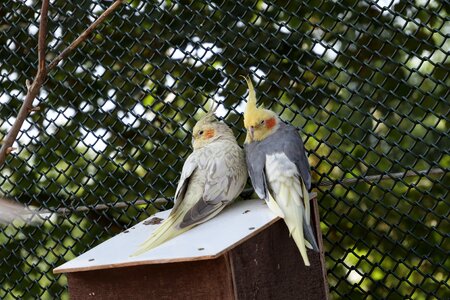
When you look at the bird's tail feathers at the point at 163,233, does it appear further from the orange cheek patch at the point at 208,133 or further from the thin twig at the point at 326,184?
the thin twig at the point at 326,184

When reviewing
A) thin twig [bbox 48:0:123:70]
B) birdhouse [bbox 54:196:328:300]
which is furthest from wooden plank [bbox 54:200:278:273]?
thin twig [bbox 48:0:123:70]

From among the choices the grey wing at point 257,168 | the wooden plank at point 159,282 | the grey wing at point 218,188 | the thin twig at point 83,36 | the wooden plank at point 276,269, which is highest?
the thin twig at point 83,36

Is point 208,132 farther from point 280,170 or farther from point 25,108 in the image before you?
point 25,108

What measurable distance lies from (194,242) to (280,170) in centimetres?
26

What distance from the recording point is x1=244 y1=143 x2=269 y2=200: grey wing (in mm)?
1670

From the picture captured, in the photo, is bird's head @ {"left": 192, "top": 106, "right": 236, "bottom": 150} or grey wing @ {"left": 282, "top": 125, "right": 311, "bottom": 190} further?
bird's head @ {"left": 192, "top": 106, "right": 236, "bottom": 150}

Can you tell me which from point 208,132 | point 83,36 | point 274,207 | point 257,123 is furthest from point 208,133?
point 83,36

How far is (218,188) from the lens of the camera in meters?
1.69

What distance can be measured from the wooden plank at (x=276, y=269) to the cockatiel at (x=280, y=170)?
0.20 ft

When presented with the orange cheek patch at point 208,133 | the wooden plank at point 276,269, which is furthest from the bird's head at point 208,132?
the wooden plank at point 276,269

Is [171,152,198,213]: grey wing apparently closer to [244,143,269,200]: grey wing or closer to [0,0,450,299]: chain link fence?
[244,143,269,200]: grey wing

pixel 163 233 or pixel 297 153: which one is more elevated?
pixel 297 153

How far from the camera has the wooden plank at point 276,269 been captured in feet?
5.10

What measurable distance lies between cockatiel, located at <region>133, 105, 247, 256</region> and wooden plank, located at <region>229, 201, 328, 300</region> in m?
0.13
